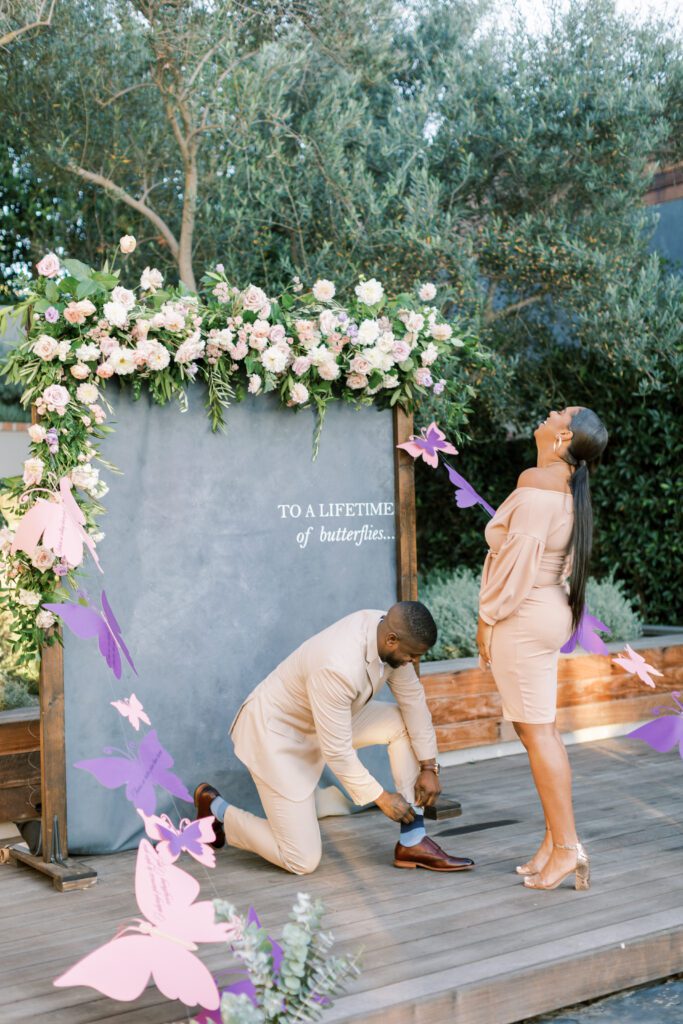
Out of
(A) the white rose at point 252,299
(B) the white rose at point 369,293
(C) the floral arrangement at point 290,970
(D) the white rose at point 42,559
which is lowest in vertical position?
(C) the floral arrangement at point 290,970

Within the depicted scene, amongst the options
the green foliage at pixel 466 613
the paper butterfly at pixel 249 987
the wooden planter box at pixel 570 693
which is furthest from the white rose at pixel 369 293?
the paper butterfly at pixel 249 987

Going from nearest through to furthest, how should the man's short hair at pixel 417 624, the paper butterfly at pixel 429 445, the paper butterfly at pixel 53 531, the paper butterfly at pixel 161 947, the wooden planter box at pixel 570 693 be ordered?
the paper butterfly at pixel 161 947, the paper butterfly at pixel 53 531, the man's short hair at pixel 417 624, the paper butterfly at pixel 429 445, the wooden planter box at pixel 570 693

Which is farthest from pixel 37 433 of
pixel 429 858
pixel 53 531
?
pixel 429 858

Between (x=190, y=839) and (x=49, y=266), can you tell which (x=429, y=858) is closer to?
(x=190, y=839)

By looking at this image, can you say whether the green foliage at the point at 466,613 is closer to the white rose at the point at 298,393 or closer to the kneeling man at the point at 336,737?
the kneeling man at the point at 336,737

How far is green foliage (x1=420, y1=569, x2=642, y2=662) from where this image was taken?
649 centimetres

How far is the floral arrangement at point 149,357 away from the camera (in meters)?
3.99

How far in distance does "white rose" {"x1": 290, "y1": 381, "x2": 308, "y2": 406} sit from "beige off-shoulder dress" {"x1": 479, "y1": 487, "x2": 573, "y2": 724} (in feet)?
3.51

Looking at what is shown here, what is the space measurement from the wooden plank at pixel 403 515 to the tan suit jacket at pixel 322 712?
2.23 feet

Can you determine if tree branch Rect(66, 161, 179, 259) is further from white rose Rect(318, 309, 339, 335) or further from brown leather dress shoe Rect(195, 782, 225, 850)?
brown leather dress shoe Rect(195, 782, 225, 850)

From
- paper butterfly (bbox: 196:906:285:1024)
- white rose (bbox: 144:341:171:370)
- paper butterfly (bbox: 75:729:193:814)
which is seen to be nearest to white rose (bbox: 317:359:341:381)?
white rose (bbox: 144:341:171:370)

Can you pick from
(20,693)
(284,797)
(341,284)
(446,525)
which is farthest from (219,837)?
(446,525)

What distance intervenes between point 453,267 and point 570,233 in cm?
90

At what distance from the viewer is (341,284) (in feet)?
24.3
